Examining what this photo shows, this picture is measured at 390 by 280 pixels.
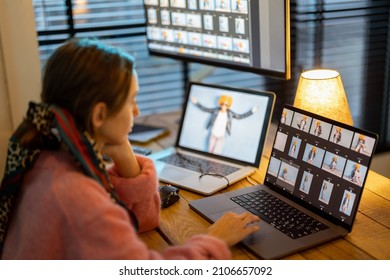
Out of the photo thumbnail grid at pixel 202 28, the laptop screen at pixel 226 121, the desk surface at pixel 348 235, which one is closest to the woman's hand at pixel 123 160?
the desk surface at pixel 348 235

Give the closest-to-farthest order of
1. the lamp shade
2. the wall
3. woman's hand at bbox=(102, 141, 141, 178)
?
1. woman's hand at bbox=(102, 141, 141, 178)
2. the lamp shade
3. the wall

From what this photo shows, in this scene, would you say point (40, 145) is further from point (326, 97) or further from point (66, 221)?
point (326, 97)

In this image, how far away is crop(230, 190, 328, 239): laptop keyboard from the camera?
1372 mm

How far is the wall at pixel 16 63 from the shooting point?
196 centimetres

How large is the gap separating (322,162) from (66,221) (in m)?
0.69

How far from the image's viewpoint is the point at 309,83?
1.60 meters

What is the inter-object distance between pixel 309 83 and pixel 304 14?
3.34 feet

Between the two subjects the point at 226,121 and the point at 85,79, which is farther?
the point at 226,121

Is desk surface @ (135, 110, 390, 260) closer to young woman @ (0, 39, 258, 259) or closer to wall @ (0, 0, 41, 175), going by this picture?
young woman @ (0, 39, 258, 259)

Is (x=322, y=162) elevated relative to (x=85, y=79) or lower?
lower

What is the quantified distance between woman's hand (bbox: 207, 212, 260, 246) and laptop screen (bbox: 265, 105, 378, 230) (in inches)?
7.4

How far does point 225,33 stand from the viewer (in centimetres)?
186

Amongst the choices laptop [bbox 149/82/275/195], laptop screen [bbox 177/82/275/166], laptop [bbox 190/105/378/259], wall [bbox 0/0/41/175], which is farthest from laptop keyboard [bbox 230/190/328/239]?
wall [bbox 0/0/41/175]

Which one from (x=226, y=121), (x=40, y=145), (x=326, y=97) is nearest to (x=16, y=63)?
(x=226, y=121)
